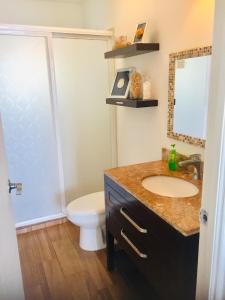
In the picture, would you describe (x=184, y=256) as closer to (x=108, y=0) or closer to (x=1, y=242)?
(x=1, y=242)

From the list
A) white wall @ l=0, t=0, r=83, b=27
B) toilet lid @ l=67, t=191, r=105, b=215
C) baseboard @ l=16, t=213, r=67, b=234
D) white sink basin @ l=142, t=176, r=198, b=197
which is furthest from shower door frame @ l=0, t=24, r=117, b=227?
white sink basin @ l=142, t=176, r=198, b=197

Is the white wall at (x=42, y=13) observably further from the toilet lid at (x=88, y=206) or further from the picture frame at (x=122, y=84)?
the toilet lid at (x=88, y=206)

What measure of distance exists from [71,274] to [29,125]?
139 cm

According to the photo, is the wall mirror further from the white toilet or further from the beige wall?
the white toilet

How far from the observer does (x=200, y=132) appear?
5.31 feet

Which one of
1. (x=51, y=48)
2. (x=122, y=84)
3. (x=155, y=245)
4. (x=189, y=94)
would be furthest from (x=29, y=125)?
(x=155, y=245)

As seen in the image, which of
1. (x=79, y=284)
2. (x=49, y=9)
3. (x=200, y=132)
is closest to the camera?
(x=200, y=132)

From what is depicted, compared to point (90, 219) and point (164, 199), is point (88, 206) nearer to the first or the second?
point (90, 219)

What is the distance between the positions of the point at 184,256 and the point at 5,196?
2.81 ft

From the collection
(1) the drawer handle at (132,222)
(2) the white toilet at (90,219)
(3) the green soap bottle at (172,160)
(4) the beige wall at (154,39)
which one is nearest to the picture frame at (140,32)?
(4) the beige wall at (154,39)

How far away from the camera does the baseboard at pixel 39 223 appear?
2.58 metres

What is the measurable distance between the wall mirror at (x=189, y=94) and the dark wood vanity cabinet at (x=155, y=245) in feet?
2.01

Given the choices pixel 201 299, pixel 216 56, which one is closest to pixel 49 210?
pixel 201 299

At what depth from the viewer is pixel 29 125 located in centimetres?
244
